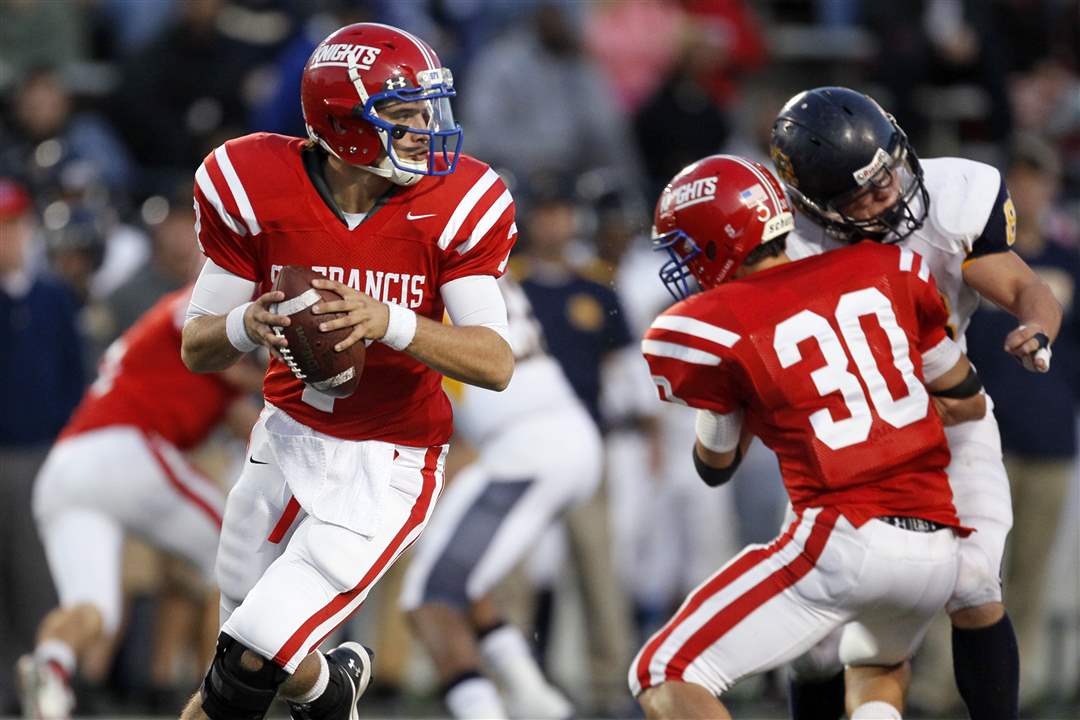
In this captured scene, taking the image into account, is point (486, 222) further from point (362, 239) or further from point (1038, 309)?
point (1038, 309)

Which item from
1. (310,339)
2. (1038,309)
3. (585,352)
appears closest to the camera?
(310,339)

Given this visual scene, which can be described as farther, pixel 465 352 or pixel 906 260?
pixel 906 260

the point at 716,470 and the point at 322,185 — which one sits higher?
the point at 322,185

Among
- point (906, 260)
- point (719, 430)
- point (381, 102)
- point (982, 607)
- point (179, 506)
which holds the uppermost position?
point (381, 102)

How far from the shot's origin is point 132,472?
6.53m

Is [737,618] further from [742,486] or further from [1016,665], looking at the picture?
[742,486]

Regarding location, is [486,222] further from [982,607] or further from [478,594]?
Result: [478,594]

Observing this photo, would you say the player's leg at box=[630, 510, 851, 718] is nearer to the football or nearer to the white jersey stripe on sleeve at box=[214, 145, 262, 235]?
the football

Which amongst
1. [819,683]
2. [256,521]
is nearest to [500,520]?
[819,683]

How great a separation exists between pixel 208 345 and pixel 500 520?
220cm

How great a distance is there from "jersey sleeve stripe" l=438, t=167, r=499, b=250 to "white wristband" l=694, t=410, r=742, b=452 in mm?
780

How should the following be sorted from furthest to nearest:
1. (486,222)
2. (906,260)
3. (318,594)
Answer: (906,260), (486,222), (318,594)

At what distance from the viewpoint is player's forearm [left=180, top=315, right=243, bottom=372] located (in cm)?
422

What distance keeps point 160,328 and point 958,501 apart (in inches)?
123
